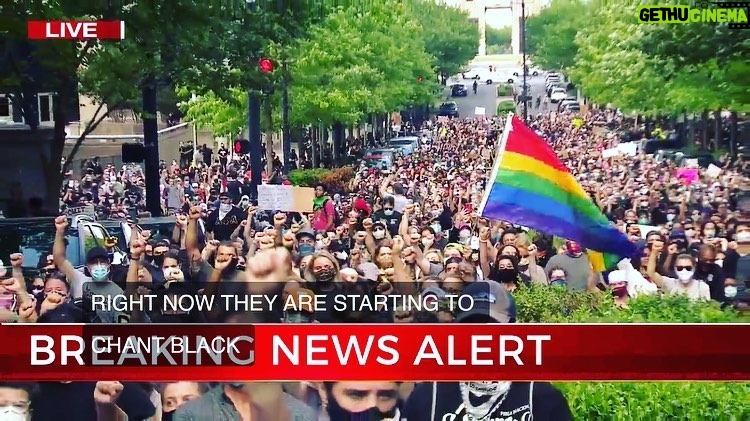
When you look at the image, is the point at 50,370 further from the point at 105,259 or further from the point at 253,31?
the point at 253,31

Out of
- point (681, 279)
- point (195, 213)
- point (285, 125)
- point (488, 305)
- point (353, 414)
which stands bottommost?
point (353, 414)

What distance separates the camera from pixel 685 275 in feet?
25.4

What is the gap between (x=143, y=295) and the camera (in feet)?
25.8

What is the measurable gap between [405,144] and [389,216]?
0.46m

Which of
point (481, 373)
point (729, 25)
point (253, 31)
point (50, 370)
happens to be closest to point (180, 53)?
point (253, 31)

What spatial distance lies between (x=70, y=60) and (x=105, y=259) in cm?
101

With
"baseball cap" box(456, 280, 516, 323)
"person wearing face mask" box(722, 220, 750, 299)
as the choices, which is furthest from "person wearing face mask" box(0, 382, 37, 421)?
"person wearing face mask" box(722, 220, 750, 299)

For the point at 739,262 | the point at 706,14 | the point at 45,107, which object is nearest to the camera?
the point at 706,14

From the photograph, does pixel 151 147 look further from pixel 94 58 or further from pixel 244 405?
pixel 244 405

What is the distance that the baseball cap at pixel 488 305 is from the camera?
25.5 ft

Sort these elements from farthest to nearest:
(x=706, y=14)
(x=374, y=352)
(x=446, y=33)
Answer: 1. (x=446, y=33)
2. (x=374, y=352)
3. (x=706, y=14)

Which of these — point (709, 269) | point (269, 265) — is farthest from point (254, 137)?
point (709, 269)

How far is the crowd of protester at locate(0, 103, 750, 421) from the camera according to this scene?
7.77 metres

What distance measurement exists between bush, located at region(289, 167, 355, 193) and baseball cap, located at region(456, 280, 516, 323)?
34.0 inches
